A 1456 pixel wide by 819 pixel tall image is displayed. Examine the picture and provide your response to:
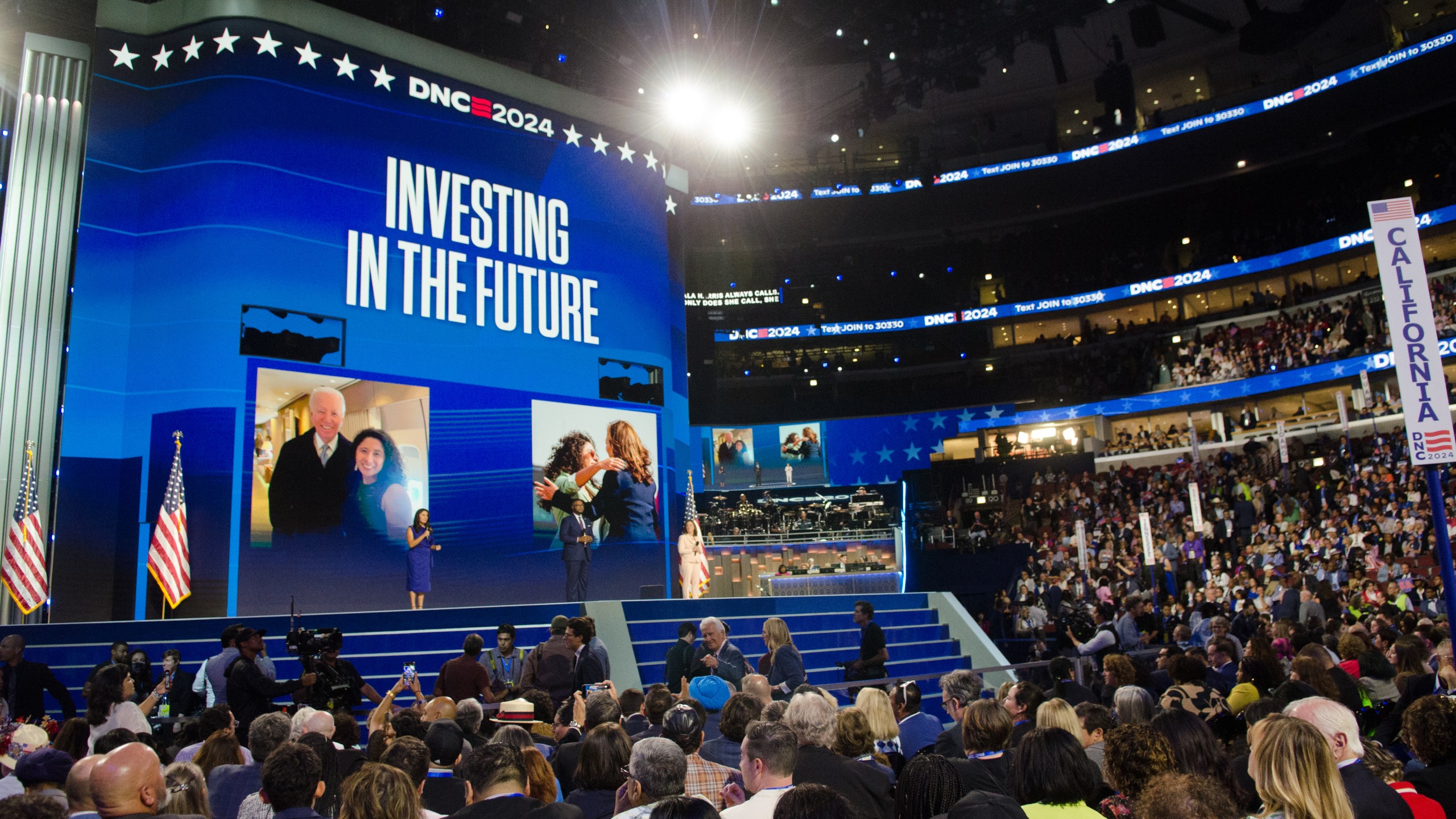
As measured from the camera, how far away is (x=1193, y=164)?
3562cm

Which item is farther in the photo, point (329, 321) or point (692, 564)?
point (692, 564)

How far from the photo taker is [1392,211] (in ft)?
20.0

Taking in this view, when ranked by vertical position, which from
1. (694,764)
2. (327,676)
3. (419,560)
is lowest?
(694,764)

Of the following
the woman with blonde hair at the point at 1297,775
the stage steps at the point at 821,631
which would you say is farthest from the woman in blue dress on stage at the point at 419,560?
the woman with blonde hair at the point at 1297,775

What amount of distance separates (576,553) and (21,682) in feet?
28.6

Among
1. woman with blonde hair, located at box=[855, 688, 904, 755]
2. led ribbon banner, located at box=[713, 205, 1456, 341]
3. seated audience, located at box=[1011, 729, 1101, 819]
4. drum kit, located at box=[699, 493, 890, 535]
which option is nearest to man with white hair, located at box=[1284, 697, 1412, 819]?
seated audience, located at box=[1011, 729, 1101, 819]

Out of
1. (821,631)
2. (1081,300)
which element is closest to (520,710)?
(821,631)

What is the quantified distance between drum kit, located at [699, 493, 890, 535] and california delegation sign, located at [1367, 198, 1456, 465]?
20.5 metres

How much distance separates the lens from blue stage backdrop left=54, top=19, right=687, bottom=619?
1484 centimetres

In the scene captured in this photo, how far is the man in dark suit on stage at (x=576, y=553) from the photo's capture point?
16688 millimetres

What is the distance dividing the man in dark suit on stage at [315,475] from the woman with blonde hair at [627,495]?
4.06 m

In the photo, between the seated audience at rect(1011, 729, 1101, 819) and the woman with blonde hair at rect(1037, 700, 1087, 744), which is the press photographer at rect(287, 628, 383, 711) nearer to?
the woman with blonde hair at rect(1037, 700, 1087, 744)

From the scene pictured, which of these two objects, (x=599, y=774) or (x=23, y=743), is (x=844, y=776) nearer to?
(x=599, y=774)

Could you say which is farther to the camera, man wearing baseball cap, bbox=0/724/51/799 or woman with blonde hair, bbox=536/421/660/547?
woman with blonde hair, bbox=536/421/660/547
